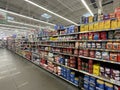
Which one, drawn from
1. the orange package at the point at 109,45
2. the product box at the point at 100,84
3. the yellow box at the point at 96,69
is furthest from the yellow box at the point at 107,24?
the product box at the point at 100,84

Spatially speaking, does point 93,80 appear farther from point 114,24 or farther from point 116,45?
point 114,24

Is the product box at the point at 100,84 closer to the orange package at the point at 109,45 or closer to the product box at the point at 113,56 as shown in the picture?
the product box at the point at 113,56

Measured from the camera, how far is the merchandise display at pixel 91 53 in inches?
106

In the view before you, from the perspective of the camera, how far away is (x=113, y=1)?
8141 millimetres

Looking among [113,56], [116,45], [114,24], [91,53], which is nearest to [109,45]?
[116,45]

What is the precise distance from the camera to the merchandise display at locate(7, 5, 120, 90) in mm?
2693

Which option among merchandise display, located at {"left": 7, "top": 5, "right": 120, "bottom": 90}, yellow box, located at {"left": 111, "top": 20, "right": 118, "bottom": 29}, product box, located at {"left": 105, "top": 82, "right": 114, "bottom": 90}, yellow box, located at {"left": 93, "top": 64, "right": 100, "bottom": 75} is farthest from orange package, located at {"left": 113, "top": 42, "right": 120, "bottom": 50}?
product box, located at {"left": 105, "top": 82, "right": 114, "bottom": 90}

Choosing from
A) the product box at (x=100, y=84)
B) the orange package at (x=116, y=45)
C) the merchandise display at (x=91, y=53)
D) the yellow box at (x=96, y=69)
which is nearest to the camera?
the orange package at (x=116, y=45)

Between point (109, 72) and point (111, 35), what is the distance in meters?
0.99

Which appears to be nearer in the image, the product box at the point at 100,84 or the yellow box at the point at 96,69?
the product box at the point at 100,84

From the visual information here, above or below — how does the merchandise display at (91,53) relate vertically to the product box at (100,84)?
above

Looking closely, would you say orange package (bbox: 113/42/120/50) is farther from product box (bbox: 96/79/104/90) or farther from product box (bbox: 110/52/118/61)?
product box (bbox: 96/79/104/90)

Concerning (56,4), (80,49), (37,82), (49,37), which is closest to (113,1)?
(56,4)

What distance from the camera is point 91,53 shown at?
329 centimetres
